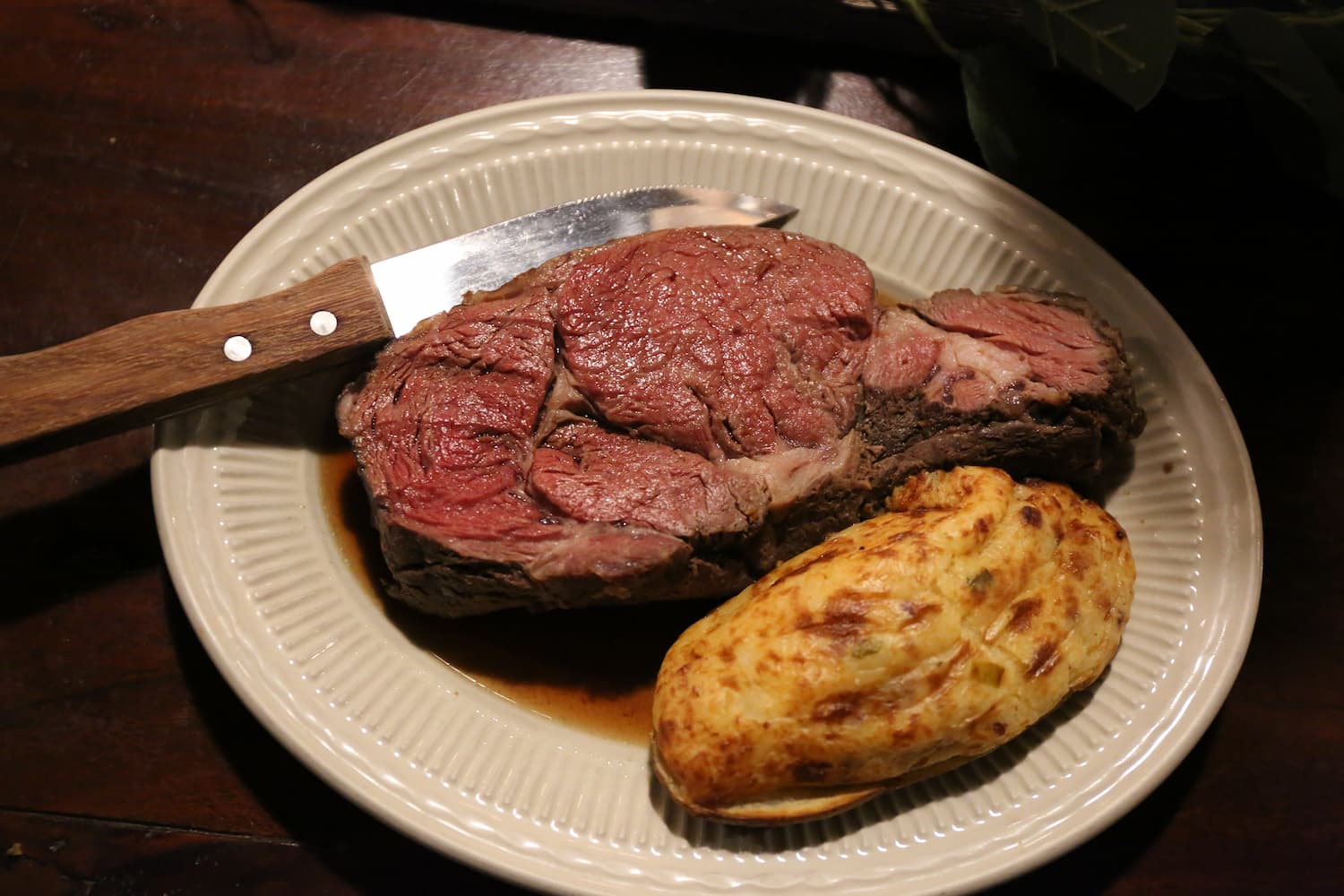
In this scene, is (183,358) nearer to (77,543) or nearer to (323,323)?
(323,323)

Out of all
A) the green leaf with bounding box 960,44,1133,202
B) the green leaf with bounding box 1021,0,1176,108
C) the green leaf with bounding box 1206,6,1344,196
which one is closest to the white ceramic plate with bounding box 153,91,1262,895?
the green leaf with bounding box 960,44,1133,202

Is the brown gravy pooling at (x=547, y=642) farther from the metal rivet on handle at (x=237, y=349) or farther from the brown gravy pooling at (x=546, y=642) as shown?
the metal rivet on handle at (x=237, y=349)

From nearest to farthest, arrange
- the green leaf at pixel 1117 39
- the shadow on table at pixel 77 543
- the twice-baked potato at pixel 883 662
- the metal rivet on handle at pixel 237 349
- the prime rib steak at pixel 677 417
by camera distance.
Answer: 1. the twice-baked potato at pixel 883 662
2. the prime rib steak at pixel 677 417
3. the metal rivet on handle at pixel 237 349
4. the green leaf at pixel 1117 39
5. the shadow on table at pixel 77 543

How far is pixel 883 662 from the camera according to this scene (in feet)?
5.90

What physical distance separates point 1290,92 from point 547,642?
2.48 m

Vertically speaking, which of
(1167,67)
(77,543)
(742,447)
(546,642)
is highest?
(1167,67)

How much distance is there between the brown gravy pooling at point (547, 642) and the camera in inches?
88.2

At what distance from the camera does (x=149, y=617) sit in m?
2.29

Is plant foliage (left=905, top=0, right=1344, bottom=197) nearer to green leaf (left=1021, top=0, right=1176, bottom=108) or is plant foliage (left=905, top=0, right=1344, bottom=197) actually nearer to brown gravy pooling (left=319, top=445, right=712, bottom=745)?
green leaf (left=1021, top=0, right=1176, bottom=108)

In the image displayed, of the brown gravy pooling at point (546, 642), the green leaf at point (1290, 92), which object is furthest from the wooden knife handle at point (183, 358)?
the green leaf at point (1290, 92)

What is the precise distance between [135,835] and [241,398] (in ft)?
3.56

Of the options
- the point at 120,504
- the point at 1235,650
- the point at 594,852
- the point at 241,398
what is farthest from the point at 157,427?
the point at 1235,650

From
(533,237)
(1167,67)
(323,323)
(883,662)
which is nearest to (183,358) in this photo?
(323,323)

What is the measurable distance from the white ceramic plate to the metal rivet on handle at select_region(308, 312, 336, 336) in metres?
0.28
